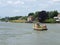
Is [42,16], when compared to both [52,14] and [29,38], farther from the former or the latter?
[29,38]

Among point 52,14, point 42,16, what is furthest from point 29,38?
point 52,14

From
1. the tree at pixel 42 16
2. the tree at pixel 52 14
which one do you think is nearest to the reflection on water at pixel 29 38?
the tree at pixel 42 16

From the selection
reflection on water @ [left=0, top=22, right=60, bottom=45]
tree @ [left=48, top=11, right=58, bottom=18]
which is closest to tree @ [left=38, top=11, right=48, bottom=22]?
tree @ [left=48, top=11, right=58, bottom=18]

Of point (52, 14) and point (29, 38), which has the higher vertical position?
point (52, 14)

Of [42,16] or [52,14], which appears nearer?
[42,16]

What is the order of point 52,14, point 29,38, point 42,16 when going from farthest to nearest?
point 52,14
point 42,16
point 29,38

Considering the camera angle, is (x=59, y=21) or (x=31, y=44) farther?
(x=59, y=21)

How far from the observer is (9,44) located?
33.5 metres

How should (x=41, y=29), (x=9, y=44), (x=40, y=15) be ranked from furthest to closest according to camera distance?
(x=40, y=15) → (x=41, y=29) → (x=9, y=44)

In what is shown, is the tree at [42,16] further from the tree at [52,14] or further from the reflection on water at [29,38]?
the reflection on water at [29,38]

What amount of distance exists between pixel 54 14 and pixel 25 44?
142m

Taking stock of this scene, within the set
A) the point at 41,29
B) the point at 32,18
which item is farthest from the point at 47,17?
the point at 41,29

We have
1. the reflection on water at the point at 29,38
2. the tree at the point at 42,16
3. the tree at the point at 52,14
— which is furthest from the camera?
the tree at the point at 52,14

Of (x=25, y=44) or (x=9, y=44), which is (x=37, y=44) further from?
(x=9, y=44)
